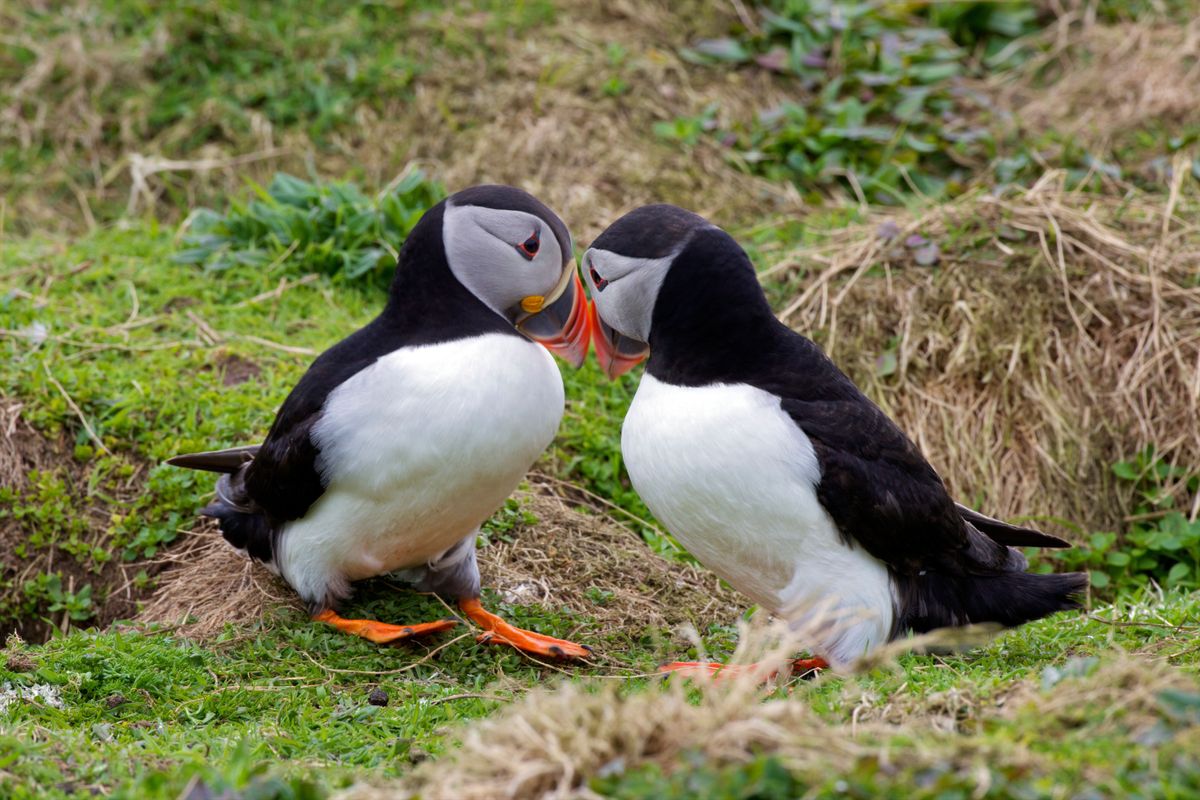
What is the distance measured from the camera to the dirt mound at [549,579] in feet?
14.6

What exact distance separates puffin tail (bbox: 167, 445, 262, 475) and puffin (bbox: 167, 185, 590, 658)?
143mm

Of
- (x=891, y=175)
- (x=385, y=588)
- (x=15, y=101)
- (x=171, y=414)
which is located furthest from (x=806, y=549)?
(x=15, y=101)

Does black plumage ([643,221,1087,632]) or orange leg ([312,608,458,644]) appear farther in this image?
orange leg ([312,608,458,644])

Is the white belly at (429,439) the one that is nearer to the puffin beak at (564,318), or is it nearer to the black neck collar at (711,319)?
the puffin beak at (564,318)

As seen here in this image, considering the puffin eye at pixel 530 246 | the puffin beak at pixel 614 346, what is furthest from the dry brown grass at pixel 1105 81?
the puffin eye at pixel 530 246

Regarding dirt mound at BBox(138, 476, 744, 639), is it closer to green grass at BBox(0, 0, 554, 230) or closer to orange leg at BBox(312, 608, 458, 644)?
orange leg at BBox(312, 608, 458, 644)

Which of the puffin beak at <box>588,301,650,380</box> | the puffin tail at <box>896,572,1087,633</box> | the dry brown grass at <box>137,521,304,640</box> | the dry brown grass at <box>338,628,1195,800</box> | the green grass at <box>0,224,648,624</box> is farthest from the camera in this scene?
→ the green grass at <box>0,224,648,624</box>

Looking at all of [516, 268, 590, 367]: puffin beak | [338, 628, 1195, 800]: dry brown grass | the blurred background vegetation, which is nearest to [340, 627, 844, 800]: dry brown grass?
[338, 628, 1195, 800]: dry brown grass

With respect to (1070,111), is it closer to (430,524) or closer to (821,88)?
(821,88)

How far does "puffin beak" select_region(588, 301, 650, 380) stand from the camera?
4.05m

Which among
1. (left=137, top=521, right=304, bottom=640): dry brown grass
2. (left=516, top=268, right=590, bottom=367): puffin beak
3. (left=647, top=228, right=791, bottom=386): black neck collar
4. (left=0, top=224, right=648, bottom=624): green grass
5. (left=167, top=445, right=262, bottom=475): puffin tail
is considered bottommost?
(left=137, top=521, right=304, bottom=640): dry brown grass

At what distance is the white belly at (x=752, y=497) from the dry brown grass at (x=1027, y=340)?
1996 millimetres

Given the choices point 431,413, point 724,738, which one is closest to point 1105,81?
point 431,413

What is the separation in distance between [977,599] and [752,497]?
0.85m
